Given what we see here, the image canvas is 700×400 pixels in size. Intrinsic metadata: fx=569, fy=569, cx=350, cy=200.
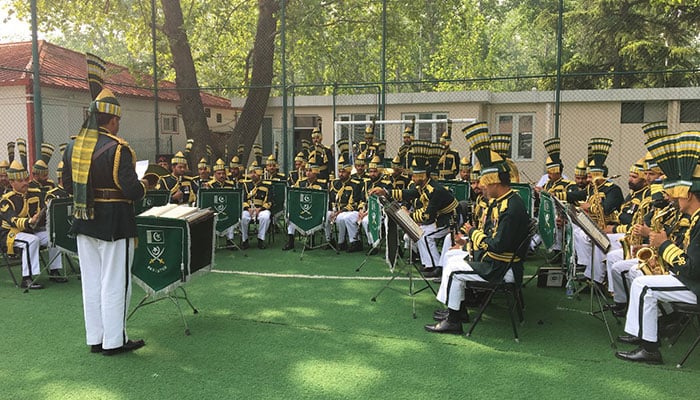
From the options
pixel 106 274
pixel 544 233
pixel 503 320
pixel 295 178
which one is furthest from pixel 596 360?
pixel 295 178

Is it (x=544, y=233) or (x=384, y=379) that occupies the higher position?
(x=544, y=233)

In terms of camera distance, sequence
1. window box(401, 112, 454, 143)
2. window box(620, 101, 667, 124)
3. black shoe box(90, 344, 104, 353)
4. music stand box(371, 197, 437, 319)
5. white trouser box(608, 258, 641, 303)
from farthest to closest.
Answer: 1. window box(401, 112, 454, 143)
2. window box(620, 101, 667, 124)
3. music stand box(371, 197, 437, 319)
4. white trouser box(608, 258, 641, 303)
5. black shoe box(90, 344, 104, 353)

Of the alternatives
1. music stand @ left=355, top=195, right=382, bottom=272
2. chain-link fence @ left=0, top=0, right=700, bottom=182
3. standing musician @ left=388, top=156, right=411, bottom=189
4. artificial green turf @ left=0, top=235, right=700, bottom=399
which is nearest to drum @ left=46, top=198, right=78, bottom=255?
artificial green turf @ left=0, top=235, right=700, bottom=399

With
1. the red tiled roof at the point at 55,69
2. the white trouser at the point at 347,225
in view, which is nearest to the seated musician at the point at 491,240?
the white trouser at the point at 347,225

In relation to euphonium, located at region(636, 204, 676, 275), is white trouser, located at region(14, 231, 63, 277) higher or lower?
lower

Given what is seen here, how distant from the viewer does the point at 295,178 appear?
37.4 feet

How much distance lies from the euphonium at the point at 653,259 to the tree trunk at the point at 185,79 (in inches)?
444

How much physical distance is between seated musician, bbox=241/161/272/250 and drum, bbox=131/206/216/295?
4.36 meters

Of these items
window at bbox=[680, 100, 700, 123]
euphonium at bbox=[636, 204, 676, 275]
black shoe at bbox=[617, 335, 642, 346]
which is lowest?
black shoe at bbox=[617, 335, 642, 346]

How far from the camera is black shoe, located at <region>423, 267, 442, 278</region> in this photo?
25.1 feet

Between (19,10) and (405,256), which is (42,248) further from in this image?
(19,10)

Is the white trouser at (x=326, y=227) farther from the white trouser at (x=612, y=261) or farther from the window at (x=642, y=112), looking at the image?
the window at (x=642, y=112)

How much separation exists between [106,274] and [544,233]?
16.5ft

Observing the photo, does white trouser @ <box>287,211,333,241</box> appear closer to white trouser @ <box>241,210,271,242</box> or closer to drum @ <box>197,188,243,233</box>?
white trouser @ <box>241,210,271,242</box>
